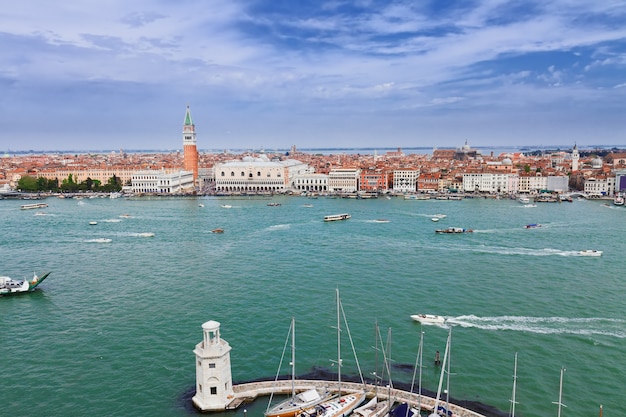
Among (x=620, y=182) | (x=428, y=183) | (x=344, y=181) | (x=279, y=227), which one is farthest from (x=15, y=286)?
(x=620, y=182)

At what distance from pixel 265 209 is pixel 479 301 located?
18.6 m

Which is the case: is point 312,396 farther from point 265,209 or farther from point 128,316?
point 265,209

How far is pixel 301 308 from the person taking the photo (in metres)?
10.1

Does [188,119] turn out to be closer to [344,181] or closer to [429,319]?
[344,181]

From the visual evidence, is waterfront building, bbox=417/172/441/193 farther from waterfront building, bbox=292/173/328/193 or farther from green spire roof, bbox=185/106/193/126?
green spire roof, bbox=185/106/193/126

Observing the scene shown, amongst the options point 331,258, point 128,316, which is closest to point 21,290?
point 128,316

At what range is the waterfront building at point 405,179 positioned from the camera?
37.8 meters

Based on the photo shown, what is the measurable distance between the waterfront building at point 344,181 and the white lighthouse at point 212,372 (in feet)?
105

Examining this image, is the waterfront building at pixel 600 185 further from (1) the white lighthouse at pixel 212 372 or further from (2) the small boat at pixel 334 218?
(1) the white lighthouse at pixel 212 372

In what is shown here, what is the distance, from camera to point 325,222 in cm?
2244

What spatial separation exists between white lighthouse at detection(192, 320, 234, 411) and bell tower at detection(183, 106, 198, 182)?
3625 centimetres

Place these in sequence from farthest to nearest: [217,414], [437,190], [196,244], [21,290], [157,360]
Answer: [437,190] → [196,244] → [21,290] → [157,360] → [217,414]

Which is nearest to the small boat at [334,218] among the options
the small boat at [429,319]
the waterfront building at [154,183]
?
the small boat at [429,319]

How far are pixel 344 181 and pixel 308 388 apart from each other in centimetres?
3204
